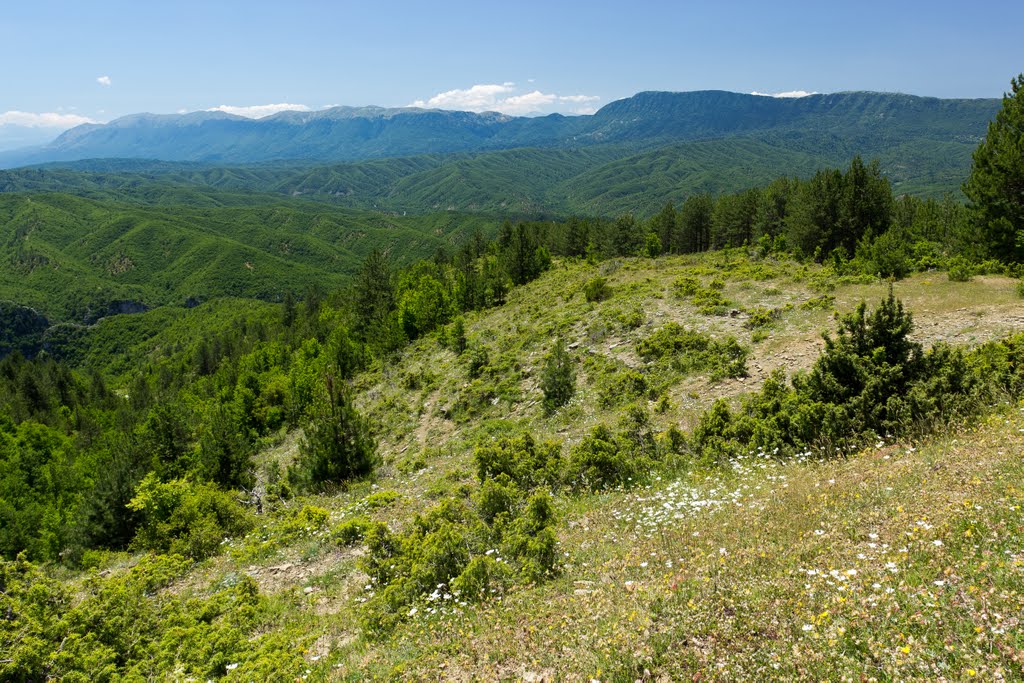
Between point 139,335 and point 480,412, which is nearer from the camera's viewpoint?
point 480,412

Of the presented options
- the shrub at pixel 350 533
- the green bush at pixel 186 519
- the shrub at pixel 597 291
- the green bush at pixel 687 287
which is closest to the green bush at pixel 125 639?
the shrub at pixel 350 533

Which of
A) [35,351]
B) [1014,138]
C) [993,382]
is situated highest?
[1014,138]

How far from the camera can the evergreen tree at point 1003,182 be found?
24.9 meters

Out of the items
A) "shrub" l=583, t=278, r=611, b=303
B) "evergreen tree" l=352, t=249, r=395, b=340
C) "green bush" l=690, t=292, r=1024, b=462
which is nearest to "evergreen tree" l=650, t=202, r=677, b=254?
"evergreen tree" l=352, t=249, r=395, b=340

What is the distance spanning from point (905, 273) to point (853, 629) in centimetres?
3391

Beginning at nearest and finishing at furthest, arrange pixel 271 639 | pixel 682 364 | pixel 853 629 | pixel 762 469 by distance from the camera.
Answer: pixel 853 629 < pixel 271 639 < pixel 762 469 < pixel 682 364

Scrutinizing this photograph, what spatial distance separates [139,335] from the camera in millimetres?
178750

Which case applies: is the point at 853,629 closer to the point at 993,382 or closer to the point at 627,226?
the point at 993,382

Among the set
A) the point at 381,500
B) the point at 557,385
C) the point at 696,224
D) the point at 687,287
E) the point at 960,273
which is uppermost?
the point at 696,224

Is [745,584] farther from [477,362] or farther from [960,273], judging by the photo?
[960,273]

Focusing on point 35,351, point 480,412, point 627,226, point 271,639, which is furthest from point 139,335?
point 271,639

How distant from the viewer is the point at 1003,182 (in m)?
25.4

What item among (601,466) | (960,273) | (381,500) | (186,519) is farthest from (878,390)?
(960,273)

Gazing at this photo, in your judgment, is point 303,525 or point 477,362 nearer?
point 303,525
